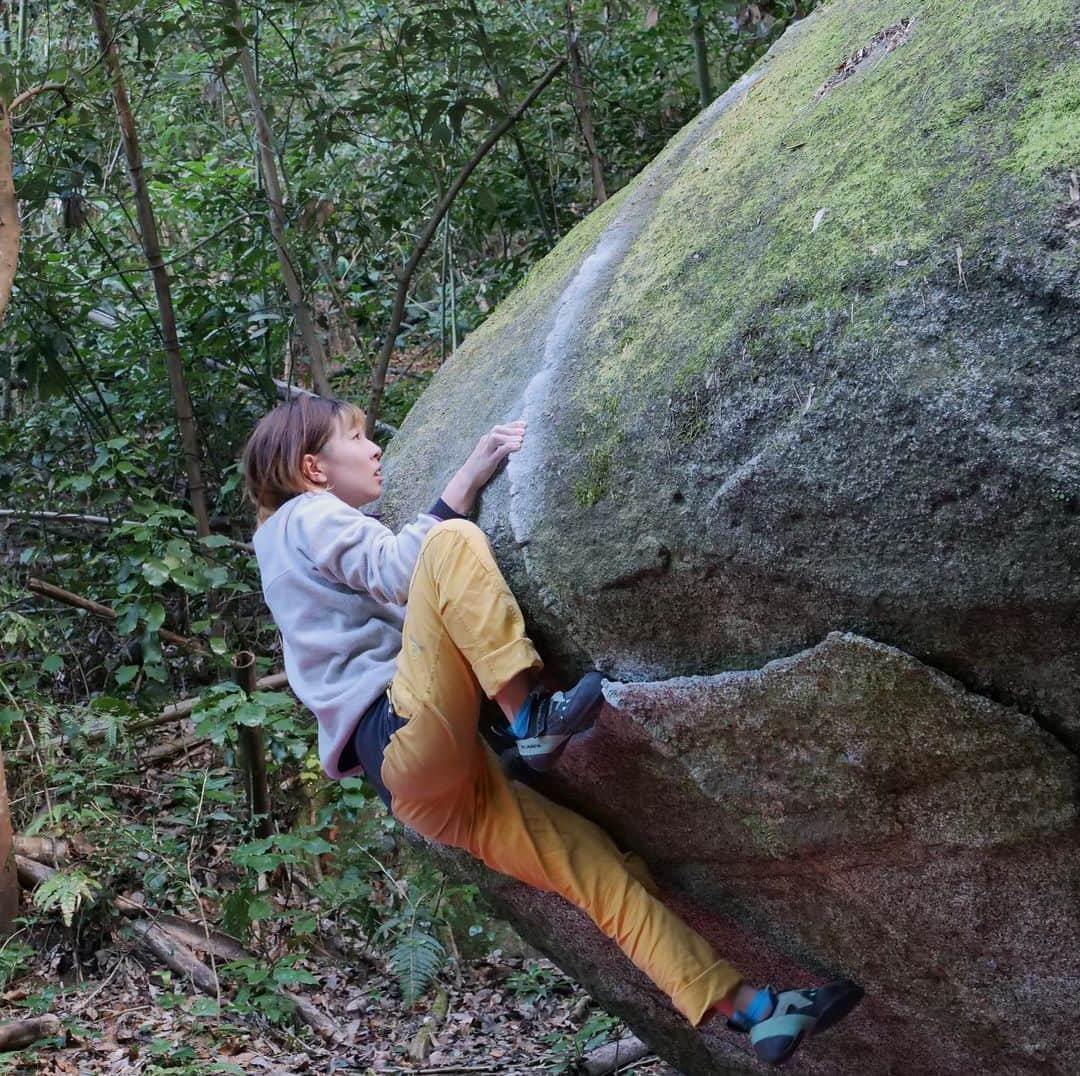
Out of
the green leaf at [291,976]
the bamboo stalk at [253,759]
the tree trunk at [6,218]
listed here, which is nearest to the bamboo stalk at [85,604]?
the bamboo stalk at [253,759]

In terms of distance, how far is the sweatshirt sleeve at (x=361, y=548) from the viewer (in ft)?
9.27

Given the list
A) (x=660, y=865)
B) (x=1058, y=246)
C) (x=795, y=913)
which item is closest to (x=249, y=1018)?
(x=660, y=865)

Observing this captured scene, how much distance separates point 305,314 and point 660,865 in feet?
12.6

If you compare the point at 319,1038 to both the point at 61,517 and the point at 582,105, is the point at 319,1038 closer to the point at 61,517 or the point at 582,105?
the point at 61,517

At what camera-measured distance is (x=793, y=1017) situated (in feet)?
8.89

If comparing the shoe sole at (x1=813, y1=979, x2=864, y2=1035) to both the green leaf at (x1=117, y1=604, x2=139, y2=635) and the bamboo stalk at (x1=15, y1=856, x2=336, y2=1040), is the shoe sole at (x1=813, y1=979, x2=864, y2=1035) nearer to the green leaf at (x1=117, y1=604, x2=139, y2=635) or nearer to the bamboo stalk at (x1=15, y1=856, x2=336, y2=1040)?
the bamboo stalk at (x1=15, y1=856, x2=336, y2=1040)

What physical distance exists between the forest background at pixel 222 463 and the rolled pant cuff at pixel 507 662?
237cm

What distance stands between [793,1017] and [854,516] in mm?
1275

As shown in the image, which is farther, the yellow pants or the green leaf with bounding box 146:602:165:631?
the green leaf with bounding box 146:602:165:631

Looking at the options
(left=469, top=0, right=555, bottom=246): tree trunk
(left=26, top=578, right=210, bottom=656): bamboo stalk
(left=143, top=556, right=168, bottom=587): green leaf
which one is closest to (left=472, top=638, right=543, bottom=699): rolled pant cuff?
(left=143, top=556, right=168, bottom=587): green leaf

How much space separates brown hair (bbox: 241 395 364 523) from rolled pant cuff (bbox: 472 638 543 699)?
0.87m

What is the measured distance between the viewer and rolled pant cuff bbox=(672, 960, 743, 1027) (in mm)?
2785

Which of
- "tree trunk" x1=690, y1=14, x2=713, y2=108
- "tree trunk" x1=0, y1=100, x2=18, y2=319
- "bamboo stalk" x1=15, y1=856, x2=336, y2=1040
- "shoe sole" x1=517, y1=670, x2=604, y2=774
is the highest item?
"tree trunk" x1=0, y1=100, x2=18, y2=319

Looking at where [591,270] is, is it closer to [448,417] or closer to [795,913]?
[448,417]
